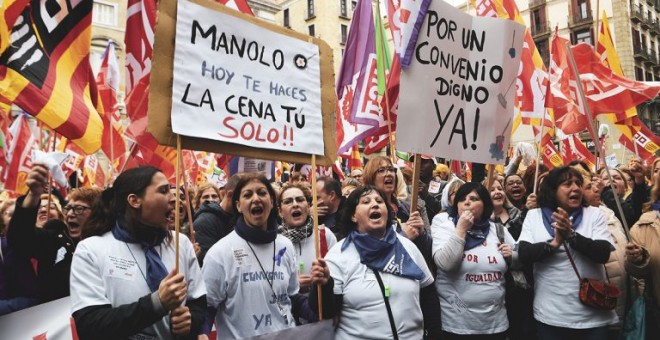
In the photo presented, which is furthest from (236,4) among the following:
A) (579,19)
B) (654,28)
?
(654,28)

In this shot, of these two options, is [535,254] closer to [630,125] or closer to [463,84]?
[463,84]

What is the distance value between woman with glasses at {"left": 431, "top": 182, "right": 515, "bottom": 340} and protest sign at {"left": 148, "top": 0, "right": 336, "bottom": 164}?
1.11 m

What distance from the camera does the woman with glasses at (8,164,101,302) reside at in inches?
120

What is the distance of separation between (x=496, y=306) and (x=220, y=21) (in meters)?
2.69

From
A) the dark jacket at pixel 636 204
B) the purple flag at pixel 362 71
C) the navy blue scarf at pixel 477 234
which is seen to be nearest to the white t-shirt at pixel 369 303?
the navy blue scarf at pixel 477 234

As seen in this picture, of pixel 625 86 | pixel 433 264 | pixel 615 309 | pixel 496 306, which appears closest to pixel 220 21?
pixel 433 264

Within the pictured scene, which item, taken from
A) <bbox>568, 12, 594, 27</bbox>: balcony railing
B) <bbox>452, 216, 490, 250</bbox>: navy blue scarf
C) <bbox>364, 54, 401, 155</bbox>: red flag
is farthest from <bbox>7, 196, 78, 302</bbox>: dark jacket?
<bbox>568, 12, 594, 27</bbox>: balcony railing

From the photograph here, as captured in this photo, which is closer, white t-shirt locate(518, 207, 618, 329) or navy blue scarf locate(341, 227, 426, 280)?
navy blue scarf locate(341, 227, 426, 280)

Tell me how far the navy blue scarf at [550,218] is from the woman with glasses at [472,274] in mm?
341

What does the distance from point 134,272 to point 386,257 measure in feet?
4.84

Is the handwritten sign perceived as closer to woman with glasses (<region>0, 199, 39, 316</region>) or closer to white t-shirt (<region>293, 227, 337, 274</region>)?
white t-shirt (<region>293, 227, 337, 274</region>)

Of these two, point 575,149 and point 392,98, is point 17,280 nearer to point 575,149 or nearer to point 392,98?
point 392,98

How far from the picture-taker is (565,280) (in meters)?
3.90

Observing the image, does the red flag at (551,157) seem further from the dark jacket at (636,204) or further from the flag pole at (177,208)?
the flag pole at (177,208)
